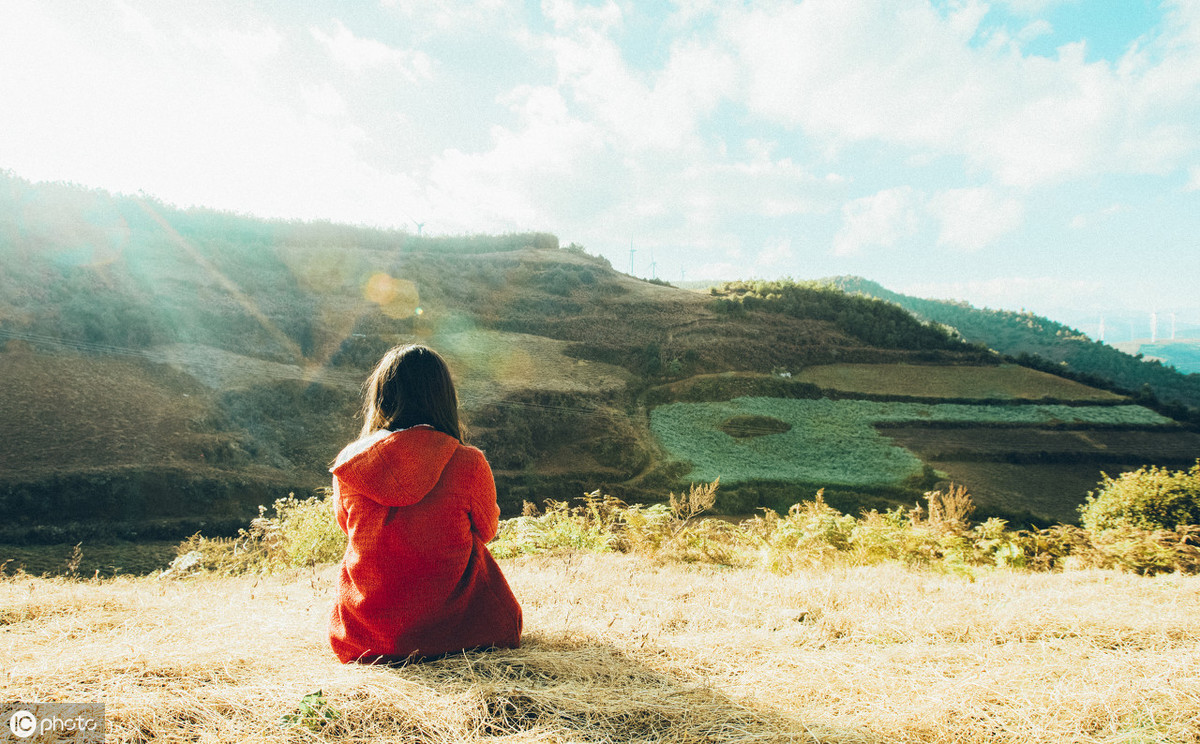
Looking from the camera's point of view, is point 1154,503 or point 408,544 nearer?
point 408,544

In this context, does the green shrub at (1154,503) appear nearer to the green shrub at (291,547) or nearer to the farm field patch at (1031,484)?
the farm field patch at (1031,484)

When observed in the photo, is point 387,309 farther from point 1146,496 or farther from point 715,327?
point 1146,496

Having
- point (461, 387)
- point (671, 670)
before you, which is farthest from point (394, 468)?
point (461, 387)

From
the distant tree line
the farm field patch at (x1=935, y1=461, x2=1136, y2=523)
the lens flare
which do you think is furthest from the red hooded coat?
the distant tree line

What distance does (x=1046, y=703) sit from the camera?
2.06 metres

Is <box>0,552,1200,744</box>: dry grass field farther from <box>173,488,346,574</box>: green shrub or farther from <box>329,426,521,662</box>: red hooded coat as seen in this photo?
<box>173,488,346,574</box>: green shrub

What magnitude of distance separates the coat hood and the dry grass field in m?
0.75

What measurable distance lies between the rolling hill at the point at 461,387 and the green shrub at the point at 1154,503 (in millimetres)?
9441

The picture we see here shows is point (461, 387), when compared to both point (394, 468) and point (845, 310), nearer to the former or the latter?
point (394, 468)

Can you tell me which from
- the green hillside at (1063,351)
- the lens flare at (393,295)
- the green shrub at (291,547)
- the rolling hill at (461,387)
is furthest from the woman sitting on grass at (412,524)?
the green hillside at (1063,351)

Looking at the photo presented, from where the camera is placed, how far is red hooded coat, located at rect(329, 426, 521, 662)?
92.3 inches

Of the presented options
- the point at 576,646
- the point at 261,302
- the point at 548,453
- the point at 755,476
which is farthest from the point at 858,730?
the point at 261,302

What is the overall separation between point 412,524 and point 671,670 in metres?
1.39

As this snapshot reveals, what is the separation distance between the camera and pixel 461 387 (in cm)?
2186
